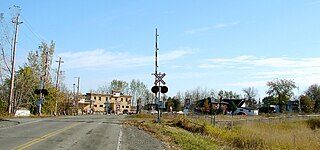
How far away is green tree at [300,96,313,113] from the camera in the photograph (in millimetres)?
100938

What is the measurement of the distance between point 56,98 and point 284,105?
85.0 m

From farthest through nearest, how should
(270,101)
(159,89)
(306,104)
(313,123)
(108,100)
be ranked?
(270,101)
(108,100)
(306,104)
(313,123)
(159,89)

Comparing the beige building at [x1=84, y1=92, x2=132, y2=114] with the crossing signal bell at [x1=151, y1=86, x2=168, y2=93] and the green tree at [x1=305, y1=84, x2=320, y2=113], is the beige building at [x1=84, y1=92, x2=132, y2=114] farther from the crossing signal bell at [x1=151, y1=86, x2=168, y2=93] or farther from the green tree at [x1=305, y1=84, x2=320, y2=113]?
the crossing signal bell at [x1=151, y1=86, x2=168, y2=93]

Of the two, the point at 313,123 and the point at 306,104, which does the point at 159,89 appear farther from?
the point at 306,104

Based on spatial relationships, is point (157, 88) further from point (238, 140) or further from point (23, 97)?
point (23, 97)

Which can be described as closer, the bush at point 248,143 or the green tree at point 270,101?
the bush at point 248,143

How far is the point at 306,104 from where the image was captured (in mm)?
102125

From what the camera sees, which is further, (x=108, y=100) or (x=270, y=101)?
(x=270, y=101)

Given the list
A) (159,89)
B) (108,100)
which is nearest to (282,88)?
(108,100)

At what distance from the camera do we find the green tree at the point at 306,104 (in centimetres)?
10094

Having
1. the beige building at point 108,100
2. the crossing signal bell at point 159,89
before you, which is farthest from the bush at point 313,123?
the beige building at point 108,100

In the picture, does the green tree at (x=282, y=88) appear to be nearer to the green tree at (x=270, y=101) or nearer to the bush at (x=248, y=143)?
the green tree at (x=270, y=101)

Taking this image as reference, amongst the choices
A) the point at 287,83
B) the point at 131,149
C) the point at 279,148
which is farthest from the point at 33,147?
the point at 287,83

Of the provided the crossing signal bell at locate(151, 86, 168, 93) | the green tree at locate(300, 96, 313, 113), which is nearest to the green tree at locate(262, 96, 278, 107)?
the green tree at locate(300, 96, 313, 113)
